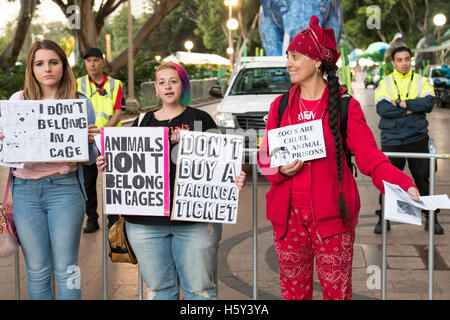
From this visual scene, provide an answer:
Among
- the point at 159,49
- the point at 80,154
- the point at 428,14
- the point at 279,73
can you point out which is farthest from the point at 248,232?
the point at 159,49

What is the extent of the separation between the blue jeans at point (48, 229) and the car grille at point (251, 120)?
20.7ft

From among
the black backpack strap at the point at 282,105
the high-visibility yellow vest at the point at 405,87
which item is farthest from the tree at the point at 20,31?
the black backpack strap at the point at 282,105

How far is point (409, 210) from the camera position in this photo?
3.22 m

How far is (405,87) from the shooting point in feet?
21.3

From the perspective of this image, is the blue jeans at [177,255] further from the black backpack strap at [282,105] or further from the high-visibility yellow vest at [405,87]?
the high-visibility yellow vest at [405,87]

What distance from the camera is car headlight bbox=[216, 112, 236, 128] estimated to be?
9930 mm

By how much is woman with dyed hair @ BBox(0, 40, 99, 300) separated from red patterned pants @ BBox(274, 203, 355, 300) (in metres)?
1.27

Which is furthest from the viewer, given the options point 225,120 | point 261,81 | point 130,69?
point 130,69

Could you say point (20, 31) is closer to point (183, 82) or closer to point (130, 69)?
point (130, 69)

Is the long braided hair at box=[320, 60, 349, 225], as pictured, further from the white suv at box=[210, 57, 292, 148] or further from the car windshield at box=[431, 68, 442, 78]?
the car windshield at box=[431, 68, 442, 78]

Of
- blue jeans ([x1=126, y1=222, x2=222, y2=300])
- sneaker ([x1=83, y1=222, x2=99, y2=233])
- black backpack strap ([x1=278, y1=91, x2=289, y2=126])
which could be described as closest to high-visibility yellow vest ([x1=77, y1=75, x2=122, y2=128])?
sneaker ([x1=83, y1=222, x2=99, y2=233])

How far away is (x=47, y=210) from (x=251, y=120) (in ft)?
21.3

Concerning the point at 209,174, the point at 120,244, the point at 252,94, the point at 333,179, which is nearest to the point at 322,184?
the point at 333,179

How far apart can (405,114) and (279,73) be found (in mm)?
4576
